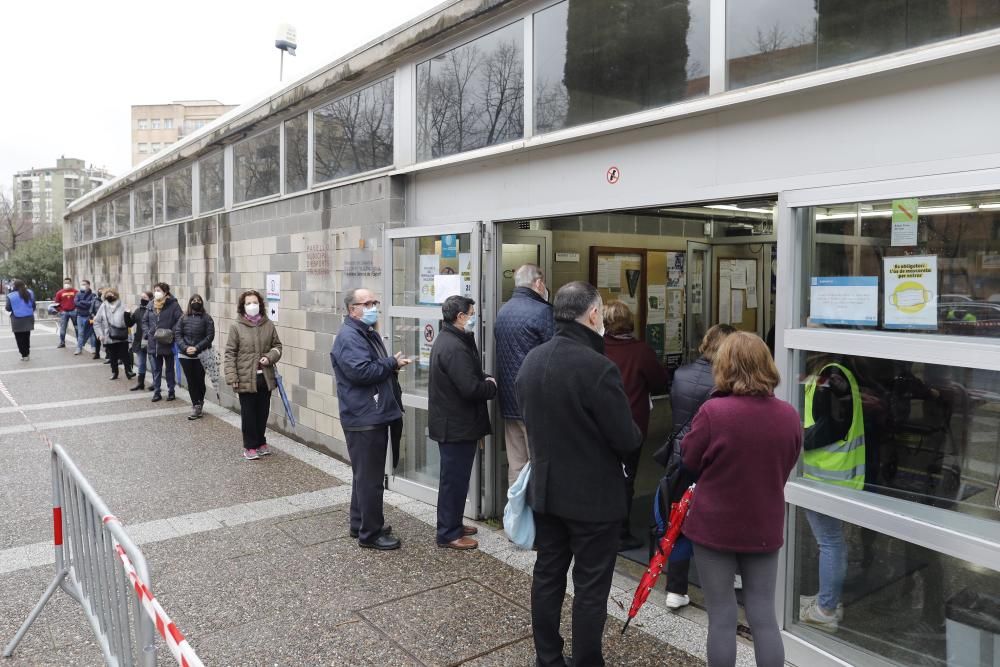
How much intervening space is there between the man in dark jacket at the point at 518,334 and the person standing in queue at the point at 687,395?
1.09 m

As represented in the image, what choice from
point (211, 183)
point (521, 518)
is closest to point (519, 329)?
point (521, 518)

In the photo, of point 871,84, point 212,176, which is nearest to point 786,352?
point 871,84

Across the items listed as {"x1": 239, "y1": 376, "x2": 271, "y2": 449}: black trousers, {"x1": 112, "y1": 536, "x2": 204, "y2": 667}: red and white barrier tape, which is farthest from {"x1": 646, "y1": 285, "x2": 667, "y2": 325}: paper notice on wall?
{"x1": 112, "y1": 536, "x2": 204, "y2": 667}: red and white barrier tape

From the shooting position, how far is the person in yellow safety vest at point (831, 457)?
11.5 ft

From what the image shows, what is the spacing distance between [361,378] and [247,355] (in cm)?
310

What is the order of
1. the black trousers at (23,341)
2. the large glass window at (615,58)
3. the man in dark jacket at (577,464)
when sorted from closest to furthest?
the man in dark jacket at (577,464) < the large glass window at (615,58) < the black trousers at (23,341)

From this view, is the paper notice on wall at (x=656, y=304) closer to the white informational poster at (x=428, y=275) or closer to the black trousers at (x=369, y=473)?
the white informational poster at (x=428, y=275)

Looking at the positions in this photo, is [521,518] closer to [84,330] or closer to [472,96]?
[472,96]

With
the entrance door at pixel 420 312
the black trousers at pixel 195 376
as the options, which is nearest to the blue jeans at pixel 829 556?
the entrance door at pixel 420 312

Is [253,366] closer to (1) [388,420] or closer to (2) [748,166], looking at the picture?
(1) [388,420]

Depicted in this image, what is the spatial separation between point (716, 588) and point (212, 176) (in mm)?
9853

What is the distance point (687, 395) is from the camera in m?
4.11

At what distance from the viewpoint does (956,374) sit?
121 inches

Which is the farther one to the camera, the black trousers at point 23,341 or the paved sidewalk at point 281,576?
the black trousers at point 23,341
